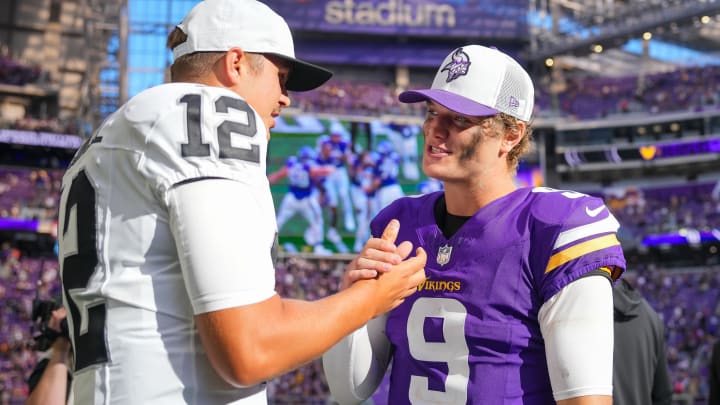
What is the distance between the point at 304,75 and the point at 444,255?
71 centimetres

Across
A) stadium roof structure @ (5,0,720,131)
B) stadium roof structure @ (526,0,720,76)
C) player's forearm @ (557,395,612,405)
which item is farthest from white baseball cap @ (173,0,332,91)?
stadium roof structure @ (526,0,720,76)

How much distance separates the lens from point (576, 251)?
7.78 feet

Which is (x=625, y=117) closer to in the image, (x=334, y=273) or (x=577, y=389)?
(x=334, y=273)

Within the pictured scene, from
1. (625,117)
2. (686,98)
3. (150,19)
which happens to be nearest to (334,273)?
(150,19)

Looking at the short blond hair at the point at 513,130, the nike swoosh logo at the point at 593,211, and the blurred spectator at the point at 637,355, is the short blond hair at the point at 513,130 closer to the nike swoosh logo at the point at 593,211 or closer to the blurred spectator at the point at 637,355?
the nike swoosh logo at the point at 593,211

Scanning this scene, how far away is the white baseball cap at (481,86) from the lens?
2.60 meters

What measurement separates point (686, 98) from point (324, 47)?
1580 centimetres

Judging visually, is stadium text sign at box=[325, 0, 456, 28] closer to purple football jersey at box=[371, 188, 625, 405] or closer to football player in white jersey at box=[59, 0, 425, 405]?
purple football jersey at box=[371, 188, 625, 405]

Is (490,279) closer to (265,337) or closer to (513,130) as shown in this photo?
(513,130)

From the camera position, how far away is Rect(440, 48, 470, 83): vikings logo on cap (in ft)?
8.77

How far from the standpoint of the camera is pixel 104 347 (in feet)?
6.01

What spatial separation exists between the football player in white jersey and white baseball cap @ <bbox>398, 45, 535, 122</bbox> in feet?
2.62

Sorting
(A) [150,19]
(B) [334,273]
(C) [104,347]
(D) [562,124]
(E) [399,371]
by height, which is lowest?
(B) [334,273]

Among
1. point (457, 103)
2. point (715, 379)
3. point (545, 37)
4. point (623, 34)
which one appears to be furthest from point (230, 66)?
point (545, 37)
